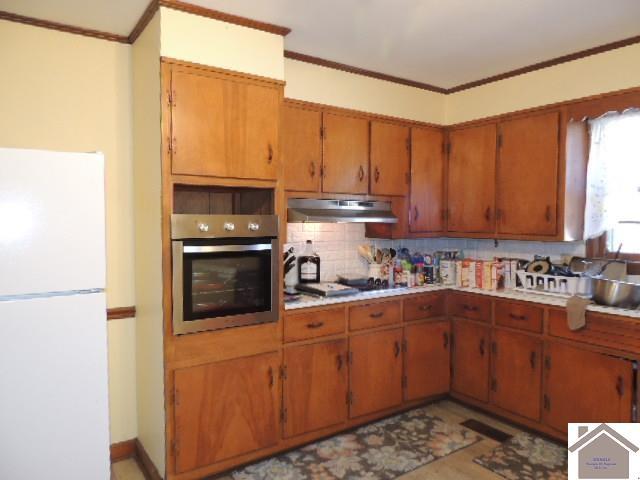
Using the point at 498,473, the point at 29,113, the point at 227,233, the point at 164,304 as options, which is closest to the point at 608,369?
the point at 498,473

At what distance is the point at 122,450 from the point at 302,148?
7.37 feet

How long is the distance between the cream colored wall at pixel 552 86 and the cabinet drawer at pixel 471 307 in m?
1.48

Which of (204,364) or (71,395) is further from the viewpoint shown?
(204,364)

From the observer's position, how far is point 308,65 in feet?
11.1

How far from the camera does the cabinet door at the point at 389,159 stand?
11.9 ft

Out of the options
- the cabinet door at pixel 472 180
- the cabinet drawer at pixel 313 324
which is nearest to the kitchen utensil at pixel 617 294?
the cabinet door at pixel 472 180

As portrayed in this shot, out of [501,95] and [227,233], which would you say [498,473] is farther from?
[501,95]

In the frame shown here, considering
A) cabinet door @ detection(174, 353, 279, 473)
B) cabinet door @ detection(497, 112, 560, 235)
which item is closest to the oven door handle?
cabinet door @ detection(174, 353, 279, 473)

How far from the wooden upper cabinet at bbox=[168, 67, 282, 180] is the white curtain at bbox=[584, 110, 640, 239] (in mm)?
2239

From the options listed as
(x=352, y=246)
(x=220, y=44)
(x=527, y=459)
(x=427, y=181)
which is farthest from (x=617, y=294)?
(x=220, y=44)

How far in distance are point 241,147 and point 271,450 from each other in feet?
5.93

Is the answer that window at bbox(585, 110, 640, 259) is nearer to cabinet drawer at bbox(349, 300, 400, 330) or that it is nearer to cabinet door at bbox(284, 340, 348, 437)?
cabinet drawer at bbox(349, 300, 400, 330)

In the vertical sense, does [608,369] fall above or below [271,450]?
above

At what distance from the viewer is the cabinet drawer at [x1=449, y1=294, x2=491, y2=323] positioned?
140 inches
